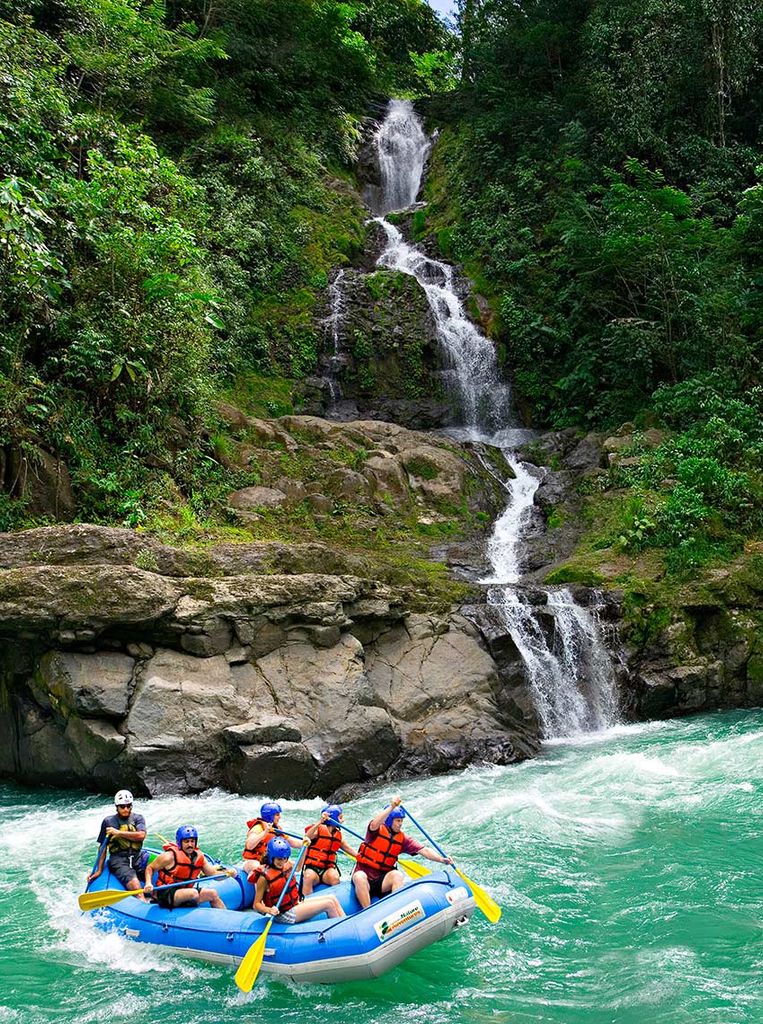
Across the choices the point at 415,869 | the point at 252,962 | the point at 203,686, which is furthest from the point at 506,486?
the point at 252,962

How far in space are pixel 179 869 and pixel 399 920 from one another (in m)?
1.99

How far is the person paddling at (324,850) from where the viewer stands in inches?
271

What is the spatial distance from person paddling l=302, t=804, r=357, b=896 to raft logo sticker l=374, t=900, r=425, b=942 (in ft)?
2.74

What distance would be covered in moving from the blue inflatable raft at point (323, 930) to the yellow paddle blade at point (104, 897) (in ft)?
0.34

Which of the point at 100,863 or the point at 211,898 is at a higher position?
the point at 100,863

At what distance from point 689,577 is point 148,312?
10682 mm

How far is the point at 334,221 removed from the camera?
25.3 meters

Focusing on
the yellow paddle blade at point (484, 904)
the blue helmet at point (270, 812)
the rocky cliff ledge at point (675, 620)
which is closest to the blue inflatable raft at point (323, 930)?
the yellow paddle blade at point (484, 904)

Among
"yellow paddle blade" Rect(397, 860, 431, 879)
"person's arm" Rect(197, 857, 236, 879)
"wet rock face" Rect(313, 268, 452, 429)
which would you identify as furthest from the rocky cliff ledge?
"person's arm" Rect(197, 857, 236, 879)

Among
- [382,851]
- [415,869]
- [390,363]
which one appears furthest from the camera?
[390,363]

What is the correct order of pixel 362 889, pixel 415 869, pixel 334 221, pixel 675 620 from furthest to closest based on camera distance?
pixel 334 221
pixel 675 620
pixel 415 869
pixel 362 889

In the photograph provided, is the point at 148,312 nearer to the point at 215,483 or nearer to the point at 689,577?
Answer: the point at 215,483

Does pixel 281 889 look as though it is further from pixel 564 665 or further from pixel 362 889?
pixel 564 665

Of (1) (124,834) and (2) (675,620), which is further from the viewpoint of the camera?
(2) (675,620)
